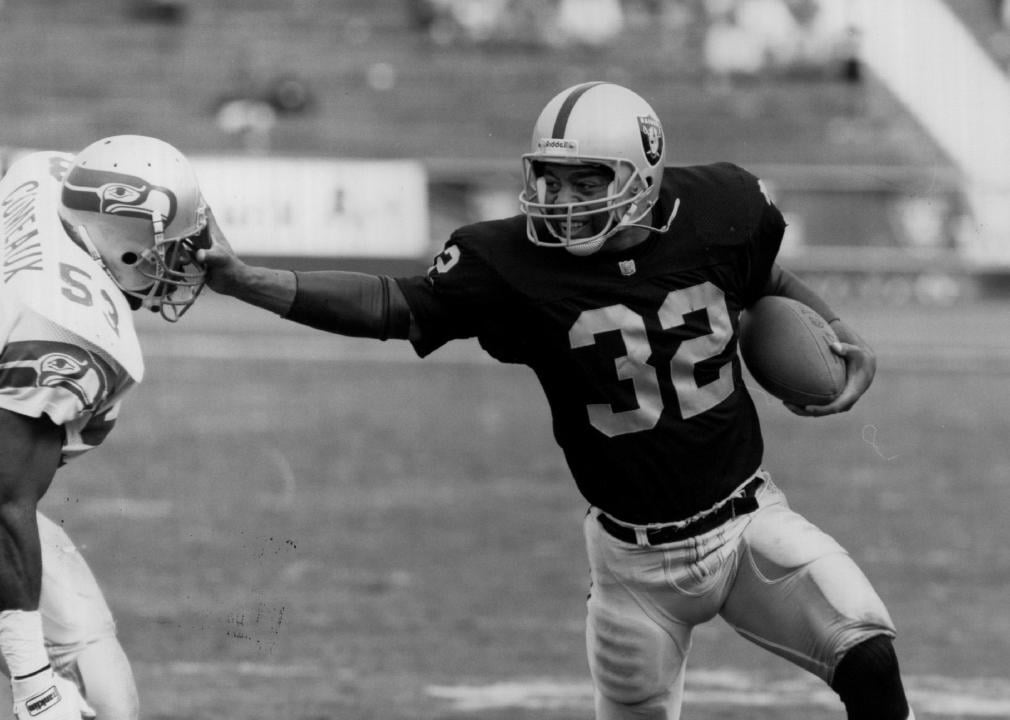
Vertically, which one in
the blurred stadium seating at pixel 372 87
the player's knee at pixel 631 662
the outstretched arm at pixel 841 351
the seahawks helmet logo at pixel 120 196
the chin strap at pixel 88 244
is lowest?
the blurred stadium seating at pixel 372 87

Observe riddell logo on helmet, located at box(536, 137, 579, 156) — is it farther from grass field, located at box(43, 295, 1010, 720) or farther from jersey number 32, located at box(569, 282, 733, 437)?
grass field, located at box(43, 295, 1010, 720)

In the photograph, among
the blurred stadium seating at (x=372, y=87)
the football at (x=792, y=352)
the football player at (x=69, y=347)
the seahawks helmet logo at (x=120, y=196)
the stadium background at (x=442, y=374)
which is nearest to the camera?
the football player at (x=69, y=347)

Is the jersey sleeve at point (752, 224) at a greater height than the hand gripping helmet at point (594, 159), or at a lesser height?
lesser

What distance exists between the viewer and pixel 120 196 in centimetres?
381

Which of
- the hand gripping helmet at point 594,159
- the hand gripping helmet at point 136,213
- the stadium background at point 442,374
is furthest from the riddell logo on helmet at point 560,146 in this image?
the stadium background at point 442,374

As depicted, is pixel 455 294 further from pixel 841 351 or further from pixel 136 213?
pixel 841 351

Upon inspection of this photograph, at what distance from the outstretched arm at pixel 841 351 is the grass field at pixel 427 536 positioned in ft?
2.82

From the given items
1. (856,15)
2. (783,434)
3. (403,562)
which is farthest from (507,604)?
(856,15)

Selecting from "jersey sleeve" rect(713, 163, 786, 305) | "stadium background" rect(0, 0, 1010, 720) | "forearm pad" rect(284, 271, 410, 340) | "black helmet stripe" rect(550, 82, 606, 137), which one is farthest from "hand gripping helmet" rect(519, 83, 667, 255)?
"stadium background" rect(0, 0, 1010, 720)

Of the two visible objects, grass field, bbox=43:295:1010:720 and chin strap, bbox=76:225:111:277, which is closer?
chin strap, bbox=76:225:111:277

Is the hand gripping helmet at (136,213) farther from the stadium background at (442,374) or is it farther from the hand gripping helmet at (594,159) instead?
the stadium background at (442,374)

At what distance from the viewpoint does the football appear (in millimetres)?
4188

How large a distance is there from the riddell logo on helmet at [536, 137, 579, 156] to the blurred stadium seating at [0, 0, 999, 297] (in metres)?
12.5

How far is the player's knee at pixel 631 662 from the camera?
Result: 3936 mm
